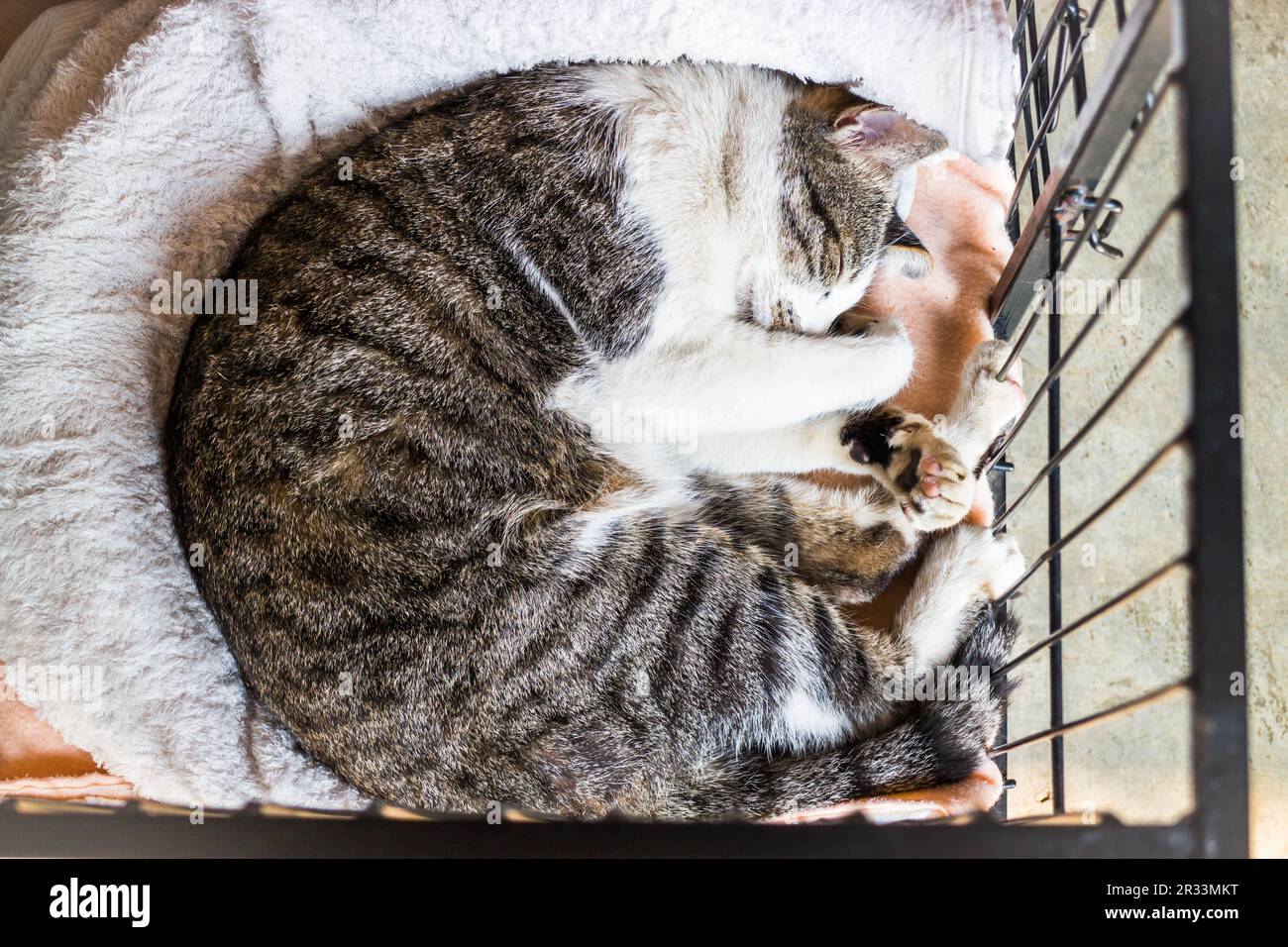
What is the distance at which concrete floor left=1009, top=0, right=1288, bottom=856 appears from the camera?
7.12ft

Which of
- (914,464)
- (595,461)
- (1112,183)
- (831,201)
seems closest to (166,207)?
(595,461)

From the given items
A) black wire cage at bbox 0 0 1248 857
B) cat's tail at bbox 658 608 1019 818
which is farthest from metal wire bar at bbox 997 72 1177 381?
cat's tail at bbox 658 608 1019 818

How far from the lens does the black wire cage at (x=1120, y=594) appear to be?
92cm

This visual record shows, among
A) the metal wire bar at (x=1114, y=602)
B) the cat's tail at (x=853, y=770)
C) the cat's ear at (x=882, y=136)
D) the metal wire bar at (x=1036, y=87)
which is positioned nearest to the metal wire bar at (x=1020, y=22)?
the metal wire bar at (x=1036, y=87)

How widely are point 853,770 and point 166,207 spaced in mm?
1547

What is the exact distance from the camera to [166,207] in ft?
5.32

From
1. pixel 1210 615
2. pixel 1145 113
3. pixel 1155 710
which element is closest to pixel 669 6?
pixel 1145 113

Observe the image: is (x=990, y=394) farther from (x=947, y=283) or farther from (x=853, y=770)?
(x=853, y=770)

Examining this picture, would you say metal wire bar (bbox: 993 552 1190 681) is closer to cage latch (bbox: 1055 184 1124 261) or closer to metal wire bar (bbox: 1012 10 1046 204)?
cage latch (bbox: 1055 184 1124 261)

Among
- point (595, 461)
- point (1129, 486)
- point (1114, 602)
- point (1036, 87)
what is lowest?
Result: point (1114, 602)

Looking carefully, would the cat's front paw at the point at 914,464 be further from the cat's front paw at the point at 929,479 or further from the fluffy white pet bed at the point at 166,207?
the fluffy white pet bed at the point at 166,207

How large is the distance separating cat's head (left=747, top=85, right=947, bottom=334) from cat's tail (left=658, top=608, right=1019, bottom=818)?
76 cm

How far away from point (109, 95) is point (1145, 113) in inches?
63.2
